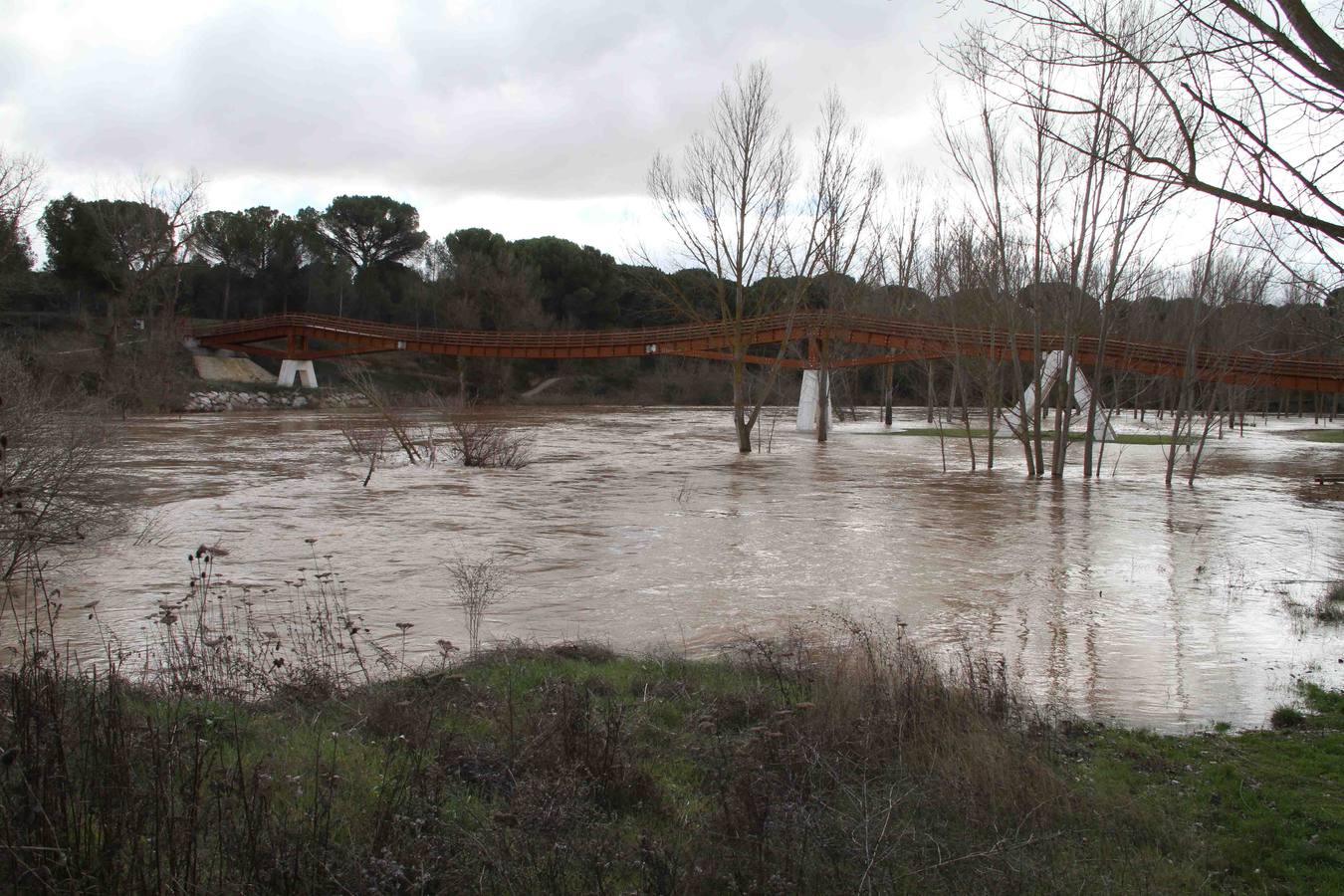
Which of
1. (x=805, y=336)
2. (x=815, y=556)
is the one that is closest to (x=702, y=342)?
(x=805, y=336)

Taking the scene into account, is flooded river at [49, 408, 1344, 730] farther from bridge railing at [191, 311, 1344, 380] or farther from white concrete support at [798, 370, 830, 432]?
white concrete support at [798, 370, 830, 432]

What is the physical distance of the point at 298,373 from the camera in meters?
64.2

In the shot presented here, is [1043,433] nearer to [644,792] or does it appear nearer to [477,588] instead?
[477,588]

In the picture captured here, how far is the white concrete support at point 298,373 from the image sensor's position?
63.1 m

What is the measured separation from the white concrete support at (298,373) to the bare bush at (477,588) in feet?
181

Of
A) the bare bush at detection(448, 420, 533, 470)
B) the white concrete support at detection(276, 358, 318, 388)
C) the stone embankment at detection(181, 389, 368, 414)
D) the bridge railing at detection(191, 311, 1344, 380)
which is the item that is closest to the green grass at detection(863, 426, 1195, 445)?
the bridge railing at detection(191, 311, 1344, 380)

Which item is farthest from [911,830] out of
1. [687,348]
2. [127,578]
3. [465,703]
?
[687,348]

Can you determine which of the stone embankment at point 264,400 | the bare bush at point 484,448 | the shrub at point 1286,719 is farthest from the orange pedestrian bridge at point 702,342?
the shrub at point 1286,719

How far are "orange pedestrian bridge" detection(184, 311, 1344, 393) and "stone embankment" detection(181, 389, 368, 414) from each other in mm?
2272

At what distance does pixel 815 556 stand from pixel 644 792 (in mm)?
9537

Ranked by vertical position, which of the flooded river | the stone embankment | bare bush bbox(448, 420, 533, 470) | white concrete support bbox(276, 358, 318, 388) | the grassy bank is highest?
white concrete support bbox(276, 358, 318, 388)

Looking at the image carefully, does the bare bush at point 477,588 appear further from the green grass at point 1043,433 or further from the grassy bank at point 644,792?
the green grass at point 1043,433

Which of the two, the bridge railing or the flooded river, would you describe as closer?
the flooded river

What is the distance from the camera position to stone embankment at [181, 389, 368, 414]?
177ft
